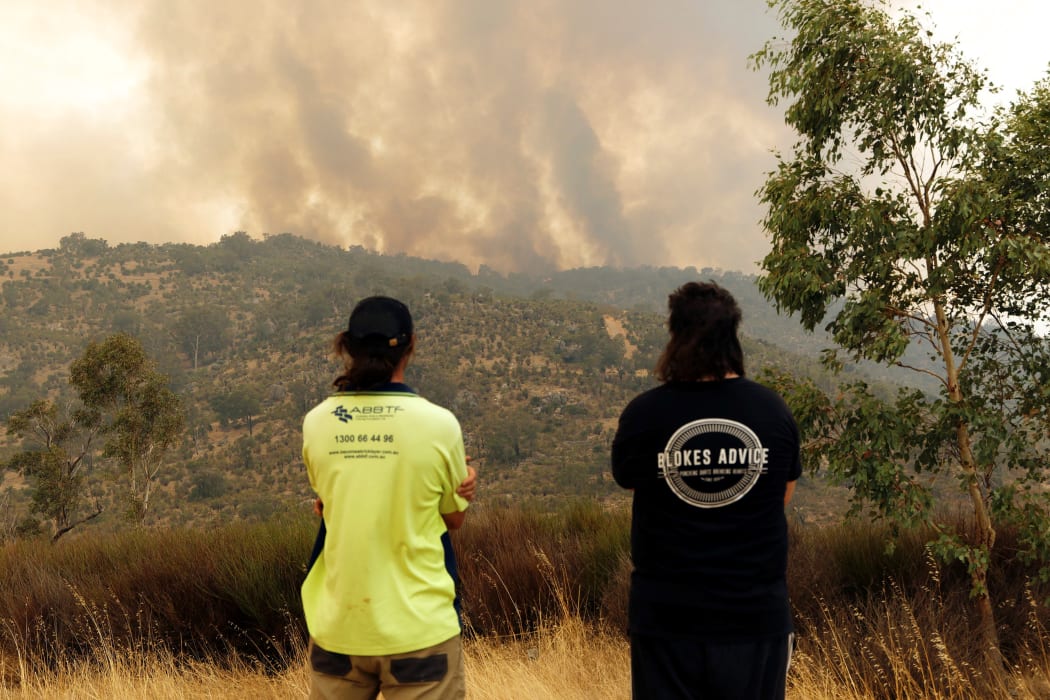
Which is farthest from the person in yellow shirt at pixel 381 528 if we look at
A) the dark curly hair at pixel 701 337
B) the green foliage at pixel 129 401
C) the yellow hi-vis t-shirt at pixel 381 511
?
the green foliage at pixel 129 401

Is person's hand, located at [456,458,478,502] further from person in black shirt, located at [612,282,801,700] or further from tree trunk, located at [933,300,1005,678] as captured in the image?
tree trunk, located at [933,300,1005,678]

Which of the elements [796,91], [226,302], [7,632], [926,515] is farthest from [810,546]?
[226,302]

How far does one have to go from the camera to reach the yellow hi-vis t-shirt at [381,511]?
202 centimetres

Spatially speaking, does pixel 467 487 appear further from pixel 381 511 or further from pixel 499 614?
pixel 499 614

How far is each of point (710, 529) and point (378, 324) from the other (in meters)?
1.25

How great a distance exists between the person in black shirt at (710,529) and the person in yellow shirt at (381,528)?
62 cm

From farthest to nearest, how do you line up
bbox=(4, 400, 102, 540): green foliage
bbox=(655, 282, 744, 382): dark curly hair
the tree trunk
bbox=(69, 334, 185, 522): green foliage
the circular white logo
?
bbox=(4, 400, 102, 540): green foliage, bbox=(69, 334, 185, 522): green foliage, the tree trunk, bbox=(655, 282, 744, 382): dark curly hair, the circular white logo

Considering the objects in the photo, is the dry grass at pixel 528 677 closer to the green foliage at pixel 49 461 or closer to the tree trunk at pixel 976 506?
the tree trunk at pixel 976 506

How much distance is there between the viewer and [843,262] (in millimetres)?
6164

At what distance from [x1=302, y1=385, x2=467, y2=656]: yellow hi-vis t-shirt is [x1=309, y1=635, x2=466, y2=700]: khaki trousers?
0.04m

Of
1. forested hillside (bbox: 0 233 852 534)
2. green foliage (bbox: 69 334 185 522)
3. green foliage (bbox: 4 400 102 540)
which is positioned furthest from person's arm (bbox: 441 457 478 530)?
forested hillside (bbox: 0 233 852 534)

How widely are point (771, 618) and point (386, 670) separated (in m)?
1.23

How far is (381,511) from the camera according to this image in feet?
6.61

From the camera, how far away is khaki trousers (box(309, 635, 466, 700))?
2061mm
